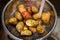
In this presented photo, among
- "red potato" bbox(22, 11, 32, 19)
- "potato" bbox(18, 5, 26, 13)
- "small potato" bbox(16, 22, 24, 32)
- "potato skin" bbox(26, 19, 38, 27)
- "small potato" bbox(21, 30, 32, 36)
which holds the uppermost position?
"potato" bbox(18, 5, 26, 13)

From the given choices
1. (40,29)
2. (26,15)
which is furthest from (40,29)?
(26,15)

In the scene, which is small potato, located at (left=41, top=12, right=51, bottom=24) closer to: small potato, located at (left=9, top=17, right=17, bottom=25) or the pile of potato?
the pile of potato

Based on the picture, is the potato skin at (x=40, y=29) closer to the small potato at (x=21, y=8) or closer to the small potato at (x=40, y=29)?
the small potato at (x=40, y=29)

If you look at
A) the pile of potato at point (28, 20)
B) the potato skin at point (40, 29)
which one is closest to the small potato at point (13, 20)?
the pile of potato at point (28, 20)

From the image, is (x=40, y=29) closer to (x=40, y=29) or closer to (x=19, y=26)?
(x=40, y=29)

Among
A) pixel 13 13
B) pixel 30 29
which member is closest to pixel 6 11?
pixel 13 13

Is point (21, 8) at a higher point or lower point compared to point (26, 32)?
higher

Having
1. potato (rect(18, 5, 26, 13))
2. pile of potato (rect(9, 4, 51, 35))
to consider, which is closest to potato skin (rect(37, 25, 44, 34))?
pile of potato (rect(9, 4, 51, 35))

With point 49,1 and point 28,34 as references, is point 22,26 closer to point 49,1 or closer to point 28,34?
point 28,34
